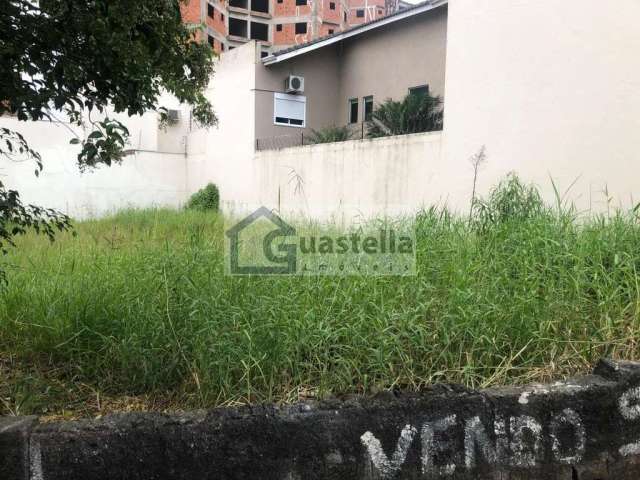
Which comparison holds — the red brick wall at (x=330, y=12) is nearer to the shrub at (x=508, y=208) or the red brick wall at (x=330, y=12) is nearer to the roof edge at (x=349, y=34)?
the roof edge at (x=349, y=34)

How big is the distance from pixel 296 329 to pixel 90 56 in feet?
4.88

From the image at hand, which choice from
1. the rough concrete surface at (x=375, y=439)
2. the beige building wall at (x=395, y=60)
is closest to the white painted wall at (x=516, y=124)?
the beige building wall at (x=395, y=60)

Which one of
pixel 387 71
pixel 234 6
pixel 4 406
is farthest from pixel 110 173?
pixel 234 6

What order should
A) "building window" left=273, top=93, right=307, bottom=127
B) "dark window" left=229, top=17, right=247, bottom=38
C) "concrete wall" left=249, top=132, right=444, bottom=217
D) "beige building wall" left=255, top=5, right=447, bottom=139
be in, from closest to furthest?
"concrete wall" left=249, top=132, right=444, bottom=217, "beige building wall" left=255, top=5, right=447, bottom=139, "building window" left=273, top=93, right=307, bottom=127, "dark window" left=229, top=17, right=247, bottom=38

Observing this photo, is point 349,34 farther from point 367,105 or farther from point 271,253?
point 271,253

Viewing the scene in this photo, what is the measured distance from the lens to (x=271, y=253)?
4203 millimetres

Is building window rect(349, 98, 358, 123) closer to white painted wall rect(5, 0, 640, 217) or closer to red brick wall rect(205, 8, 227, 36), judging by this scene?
white painted wall rect(5, 0, 640, 217)

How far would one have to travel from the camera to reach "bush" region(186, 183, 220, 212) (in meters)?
14.4

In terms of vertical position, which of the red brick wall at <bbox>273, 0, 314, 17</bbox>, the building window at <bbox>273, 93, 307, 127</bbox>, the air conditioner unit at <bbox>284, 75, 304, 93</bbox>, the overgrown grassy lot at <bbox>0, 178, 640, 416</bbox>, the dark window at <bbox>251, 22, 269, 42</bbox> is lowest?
the overgrown grassy lot at <bbox>0, 178, 640, 416</bbox>

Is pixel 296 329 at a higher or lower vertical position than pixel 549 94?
lower

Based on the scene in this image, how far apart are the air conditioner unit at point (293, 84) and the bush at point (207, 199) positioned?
3.63 metres

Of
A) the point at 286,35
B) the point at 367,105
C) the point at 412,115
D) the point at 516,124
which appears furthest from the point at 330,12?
the point at 516,124

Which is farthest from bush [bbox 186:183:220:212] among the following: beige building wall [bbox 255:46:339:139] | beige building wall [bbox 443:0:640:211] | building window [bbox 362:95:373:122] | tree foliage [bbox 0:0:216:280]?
tree foliage [bbox 0:0:216:280]

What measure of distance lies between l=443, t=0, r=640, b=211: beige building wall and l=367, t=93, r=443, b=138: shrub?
10.8 ft
